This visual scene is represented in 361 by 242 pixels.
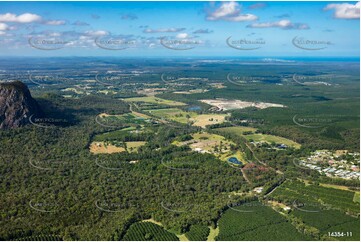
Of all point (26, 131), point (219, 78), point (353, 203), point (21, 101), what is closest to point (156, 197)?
point (353, 203)

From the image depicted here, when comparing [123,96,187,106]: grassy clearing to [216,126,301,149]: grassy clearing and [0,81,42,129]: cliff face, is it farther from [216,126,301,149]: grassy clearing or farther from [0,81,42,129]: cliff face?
[0,81,42,129]: cliff face

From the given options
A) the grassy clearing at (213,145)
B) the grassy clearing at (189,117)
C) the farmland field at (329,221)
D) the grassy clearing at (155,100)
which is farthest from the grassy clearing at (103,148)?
the grassy clearing at (155,100)

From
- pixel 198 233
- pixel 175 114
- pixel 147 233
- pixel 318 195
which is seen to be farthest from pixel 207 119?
pixel 147 233

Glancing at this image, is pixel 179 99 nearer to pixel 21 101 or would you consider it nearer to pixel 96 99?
pixel 96 99

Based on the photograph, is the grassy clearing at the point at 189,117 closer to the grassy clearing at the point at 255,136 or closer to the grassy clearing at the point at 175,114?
the grassy clearing at the point at 175,114

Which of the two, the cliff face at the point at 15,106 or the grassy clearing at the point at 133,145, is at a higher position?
the cliff face at the point at 15,106

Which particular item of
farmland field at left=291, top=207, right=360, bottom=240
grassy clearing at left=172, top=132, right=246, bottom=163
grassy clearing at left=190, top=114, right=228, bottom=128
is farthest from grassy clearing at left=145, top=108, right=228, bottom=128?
farmland field at left=291, top=207, right=360, bottom=240

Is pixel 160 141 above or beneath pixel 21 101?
beneath

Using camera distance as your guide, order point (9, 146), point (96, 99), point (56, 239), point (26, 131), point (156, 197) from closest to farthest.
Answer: point (56, 239) < point (156, 197) < point (9, 146) < point (26, 131) < point (96, 99)
